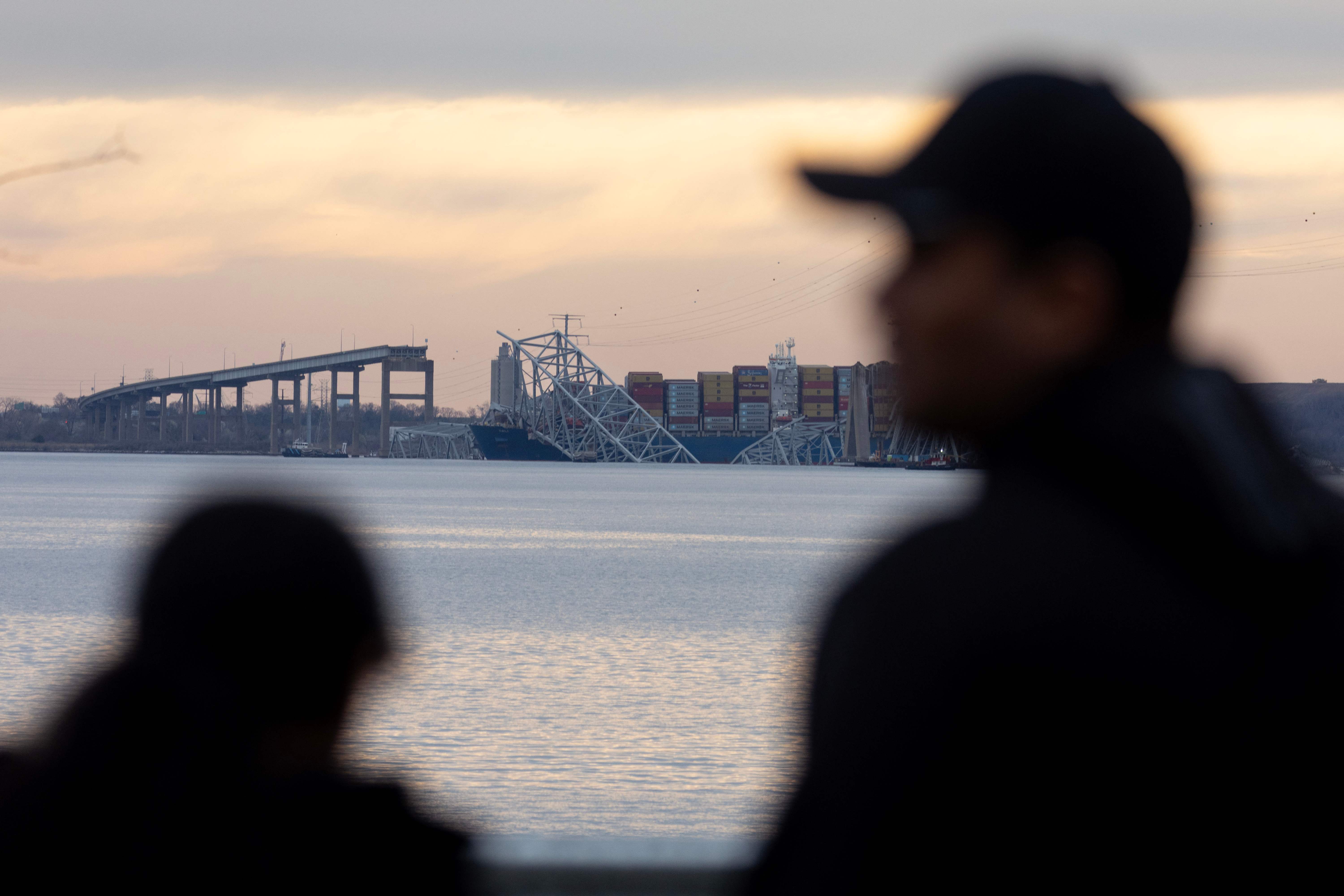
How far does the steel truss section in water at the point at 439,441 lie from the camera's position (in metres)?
144

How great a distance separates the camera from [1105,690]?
37.5 inches

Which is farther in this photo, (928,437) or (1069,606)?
(928,437)

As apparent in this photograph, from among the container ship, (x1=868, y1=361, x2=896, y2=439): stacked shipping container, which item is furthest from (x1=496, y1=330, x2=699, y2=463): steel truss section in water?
(x1=868, y1=361, x2=896, y2=439): stacked shipping container

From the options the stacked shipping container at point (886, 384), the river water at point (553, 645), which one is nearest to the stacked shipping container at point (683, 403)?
the river water at point (553, 645)

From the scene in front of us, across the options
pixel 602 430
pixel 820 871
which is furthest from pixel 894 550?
pixel 602 430

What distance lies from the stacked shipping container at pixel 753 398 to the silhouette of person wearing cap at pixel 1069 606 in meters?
139

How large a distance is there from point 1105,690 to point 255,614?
29.3 inches

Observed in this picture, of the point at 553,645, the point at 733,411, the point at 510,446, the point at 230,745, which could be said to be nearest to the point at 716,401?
the point at 733,411

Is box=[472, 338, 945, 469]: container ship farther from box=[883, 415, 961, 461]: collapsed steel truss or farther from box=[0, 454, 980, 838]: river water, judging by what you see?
box=[883, 415, 961, 461]: collapsed steel truss

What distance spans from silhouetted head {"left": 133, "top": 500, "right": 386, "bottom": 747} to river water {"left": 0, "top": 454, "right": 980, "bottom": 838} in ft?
0.06

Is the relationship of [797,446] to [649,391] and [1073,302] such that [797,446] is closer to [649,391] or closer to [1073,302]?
[649,391]

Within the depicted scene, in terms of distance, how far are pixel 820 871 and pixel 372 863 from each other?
519mm

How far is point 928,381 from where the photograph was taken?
1017 mm

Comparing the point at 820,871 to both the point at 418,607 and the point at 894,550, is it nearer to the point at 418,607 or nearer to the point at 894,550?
the point at 894,550
